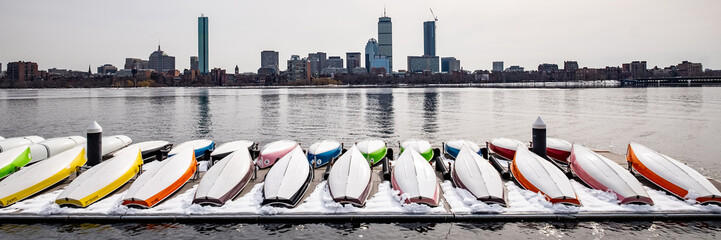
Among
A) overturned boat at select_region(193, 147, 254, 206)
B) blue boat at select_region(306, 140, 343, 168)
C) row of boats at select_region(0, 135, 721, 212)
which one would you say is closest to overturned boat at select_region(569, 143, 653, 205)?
row of boats at select_region(0, 135, 721, 212)

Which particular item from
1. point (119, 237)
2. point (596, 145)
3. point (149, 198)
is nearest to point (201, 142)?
point (149, 198)

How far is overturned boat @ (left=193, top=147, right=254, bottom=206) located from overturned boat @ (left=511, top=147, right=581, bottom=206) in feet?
33.4

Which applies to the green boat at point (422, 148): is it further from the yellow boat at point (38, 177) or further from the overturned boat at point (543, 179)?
the yellow boat at point (38, 177)

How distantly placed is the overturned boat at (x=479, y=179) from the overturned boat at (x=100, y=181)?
12.3 m

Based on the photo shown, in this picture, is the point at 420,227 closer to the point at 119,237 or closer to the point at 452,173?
the point at 452,173

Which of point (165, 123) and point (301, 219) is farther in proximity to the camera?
point (165, 123)

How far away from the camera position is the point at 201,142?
2620cm

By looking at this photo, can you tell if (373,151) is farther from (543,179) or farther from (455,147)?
(543,179)

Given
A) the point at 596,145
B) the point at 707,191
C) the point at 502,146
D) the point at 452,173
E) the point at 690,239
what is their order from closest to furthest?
the point at 690,239
the point at 707,191
the point at 452,173
the point at 502,146
the point at 596,145

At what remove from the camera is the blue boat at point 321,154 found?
71.8ft

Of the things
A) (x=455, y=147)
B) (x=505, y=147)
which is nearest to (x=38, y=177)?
(x=455, y=147)

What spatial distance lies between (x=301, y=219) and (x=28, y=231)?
26.0ft

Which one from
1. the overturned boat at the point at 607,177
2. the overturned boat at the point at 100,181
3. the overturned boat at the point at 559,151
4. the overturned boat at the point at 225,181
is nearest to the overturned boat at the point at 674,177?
the overturned boat at the point at 607,177

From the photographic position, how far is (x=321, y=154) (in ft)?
72.9
